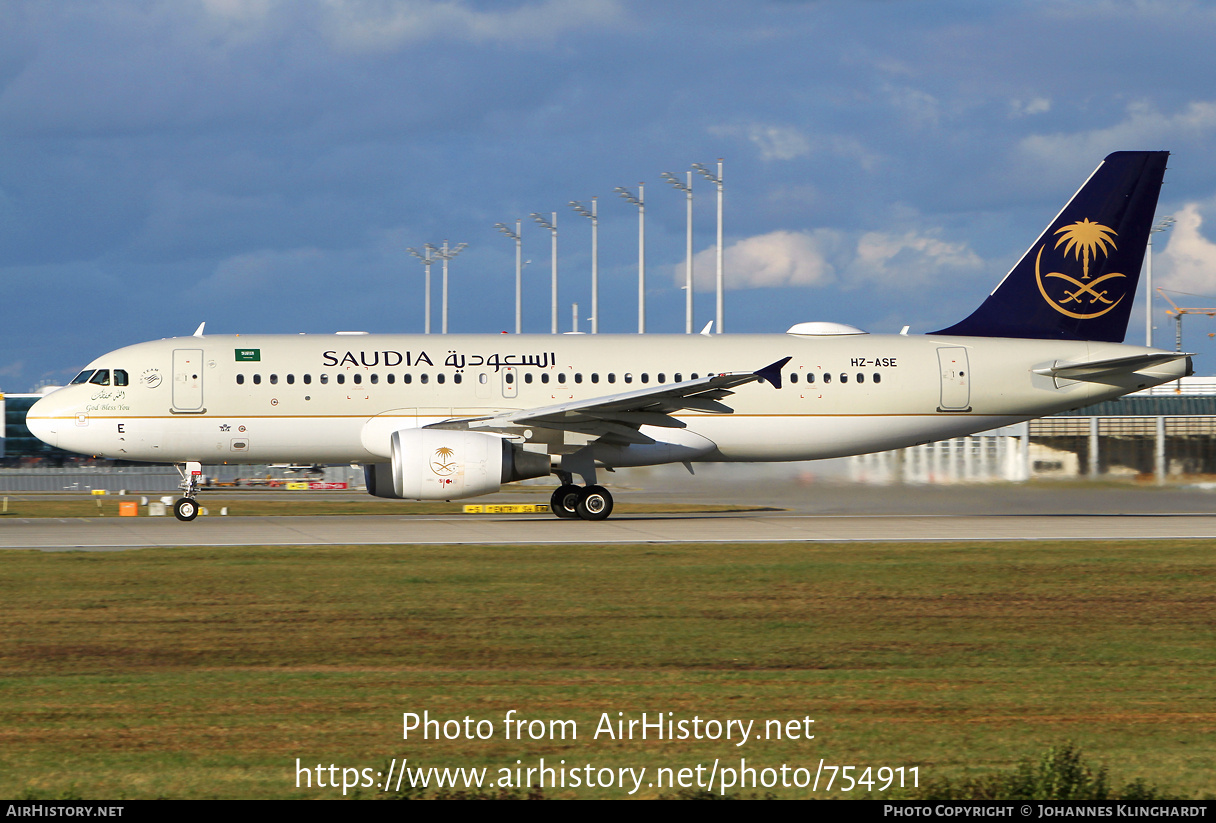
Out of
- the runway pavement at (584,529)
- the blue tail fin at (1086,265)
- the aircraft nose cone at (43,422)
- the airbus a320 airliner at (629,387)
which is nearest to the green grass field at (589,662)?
the runway pavement at (584,529)

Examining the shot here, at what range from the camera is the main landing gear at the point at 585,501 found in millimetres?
25531

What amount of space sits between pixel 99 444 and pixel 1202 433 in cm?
3841

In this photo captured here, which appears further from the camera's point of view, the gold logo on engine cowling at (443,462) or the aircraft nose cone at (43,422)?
the aircraft nose cone at (43,422)

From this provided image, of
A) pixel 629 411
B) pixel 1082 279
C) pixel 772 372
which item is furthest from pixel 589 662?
pixel 1082 279

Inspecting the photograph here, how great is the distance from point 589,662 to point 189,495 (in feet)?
58.7

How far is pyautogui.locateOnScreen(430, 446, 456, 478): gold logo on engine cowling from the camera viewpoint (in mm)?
23141

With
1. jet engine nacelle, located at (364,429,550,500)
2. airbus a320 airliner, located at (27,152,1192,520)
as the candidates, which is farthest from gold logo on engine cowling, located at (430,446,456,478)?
airbus a320 airliner, located at (27,152,1192,520)

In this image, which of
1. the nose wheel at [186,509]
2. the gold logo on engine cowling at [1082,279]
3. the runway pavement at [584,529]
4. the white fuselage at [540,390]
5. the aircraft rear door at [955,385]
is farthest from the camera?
the gold logo on engine cowling at [1082,279]

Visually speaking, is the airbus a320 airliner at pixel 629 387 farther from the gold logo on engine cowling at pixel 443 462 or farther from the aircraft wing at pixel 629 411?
the gold logo on engine cowling at pixel 443 462

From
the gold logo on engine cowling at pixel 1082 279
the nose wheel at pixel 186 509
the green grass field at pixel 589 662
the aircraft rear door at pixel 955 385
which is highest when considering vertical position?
the gold logo on engine cowling at pixel 1082 279

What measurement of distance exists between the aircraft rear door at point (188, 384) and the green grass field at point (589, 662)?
7822 mm

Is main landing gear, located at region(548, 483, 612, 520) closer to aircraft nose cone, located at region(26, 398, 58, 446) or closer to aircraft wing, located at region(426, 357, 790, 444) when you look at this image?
aircraft wing, located at region(426, 357, 790, 444)

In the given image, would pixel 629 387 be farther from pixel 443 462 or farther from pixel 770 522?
pixel 443 462

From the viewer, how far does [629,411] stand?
24312 mm
